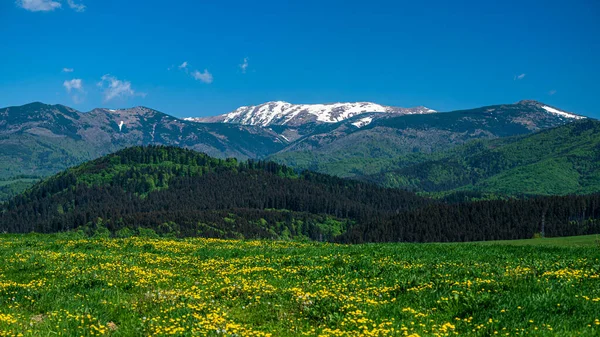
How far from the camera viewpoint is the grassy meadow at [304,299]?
13414mm

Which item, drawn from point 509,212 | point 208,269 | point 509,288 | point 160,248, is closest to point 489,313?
point 509,288

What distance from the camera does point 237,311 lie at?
16.2 m

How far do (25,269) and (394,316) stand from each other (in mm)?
21185

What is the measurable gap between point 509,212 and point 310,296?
190975 mm

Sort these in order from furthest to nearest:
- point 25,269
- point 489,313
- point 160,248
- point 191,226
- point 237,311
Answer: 1. point 191,226
2. point 160,248
3. point 25,269
4. point 237,311
5. point 489,313

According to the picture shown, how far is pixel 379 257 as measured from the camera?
30.6 m

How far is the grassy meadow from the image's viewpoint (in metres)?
13.4

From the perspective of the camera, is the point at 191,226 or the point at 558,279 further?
the point at 191,226

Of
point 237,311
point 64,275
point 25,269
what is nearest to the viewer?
point 237,311

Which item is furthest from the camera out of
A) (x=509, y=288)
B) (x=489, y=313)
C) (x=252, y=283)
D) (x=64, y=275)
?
(x=64, y=275)

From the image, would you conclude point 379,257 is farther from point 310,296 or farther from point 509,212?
point 509,212

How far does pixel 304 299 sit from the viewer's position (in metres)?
16.6

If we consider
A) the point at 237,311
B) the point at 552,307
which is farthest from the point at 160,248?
the point at 552,307

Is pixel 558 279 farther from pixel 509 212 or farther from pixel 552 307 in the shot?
pixel 509 212
